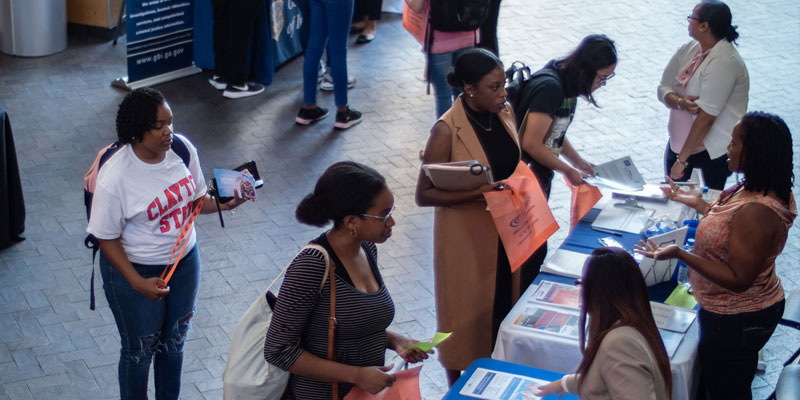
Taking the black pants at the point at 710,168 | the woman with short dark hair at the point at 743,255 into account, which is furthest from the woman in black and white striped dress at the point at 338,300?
the black pants at the point at 710,168

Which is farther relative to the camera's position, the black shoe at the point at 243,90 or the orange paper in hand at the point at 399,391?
the black shoe at the point at 243,90

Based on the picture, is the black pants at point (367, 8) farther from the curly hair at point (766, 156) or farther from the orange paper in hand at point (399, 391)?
the orange paper in hand at point (399, 391)

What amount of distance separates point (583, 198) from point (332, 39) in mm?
3334

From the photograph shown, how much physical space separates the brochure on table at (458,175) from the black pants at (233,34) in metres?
4.79

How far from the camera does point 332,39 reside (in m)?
7.60

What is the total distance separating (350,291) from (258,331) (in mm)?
375

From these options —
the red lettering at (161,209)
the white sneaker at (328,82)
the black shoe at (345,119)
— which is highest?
the red lettering at (161,209)

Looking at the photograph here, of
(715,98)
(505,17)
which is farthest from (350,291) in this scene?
(505,17)

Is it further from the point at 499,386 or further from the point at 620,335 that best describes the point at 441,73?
the point at 620,335

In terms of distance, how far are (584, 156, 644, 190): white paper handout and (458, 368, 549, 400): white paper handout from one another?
174cm

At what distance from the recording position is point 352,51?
985 centimetres

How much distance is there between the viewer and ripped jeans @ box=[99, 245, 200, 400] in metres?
3.87

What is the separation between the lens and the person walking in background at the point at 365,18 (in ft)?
33.2

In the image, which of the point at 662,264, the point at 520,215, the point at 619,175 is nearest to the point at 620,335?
the point at 520,215
